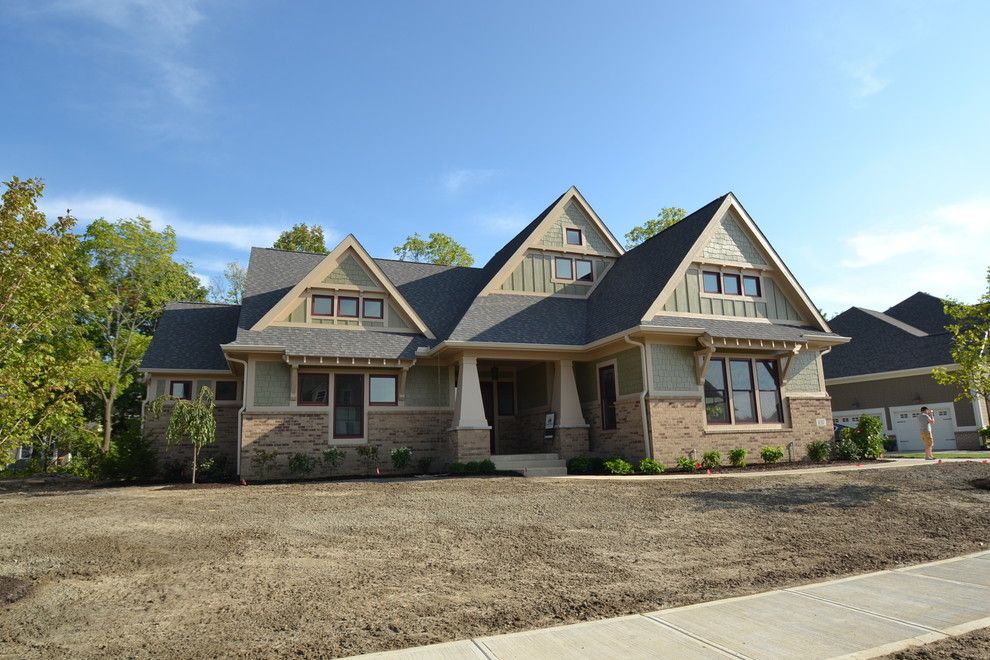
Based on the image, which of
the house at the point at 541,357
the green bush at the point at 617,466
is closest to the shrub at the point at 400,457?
the house at the point at 541,357

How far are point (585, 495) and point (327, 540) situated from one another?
5630mm

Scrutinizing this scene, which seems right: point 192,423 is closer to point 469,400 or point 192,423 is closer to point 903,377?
point 469,400

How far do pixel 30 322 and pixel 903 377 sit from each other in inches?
1234

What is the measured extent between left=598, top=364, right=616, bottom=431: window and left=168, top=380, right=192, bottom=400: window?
14.1m

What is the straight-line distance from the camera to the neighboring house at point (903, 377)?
25.6 meters

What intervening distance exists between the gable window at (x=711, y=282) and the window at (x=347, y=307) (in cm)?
1110

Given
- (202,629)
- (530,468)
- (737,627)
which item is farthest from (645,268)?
(202,629)

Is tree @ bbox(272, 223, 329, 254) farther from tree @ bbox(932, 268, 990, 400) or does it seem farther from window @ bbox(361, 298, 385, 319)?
tree @ bbox(932, 268, 990, 400)

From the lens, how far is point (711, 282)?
63.3 feet

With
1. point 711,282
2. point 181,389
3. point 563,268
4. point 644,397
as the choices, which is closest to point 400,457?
point 644,397

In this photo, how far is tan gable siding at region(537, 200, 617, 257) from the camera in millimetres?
22062

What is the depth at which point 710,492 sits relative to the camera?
12227 millimetres

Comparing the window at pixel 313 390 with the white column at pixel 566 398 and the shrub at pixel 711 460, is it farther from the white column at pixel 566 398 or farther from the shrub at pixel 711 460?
the shrub at pixel 711 460

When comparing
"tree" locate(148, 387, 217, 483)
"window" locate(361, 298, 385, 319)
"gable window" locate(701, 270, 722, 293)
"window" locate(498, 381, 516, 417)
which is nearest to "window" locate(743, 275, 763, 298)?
"gable window" locate(701, 270, 722, 293)
